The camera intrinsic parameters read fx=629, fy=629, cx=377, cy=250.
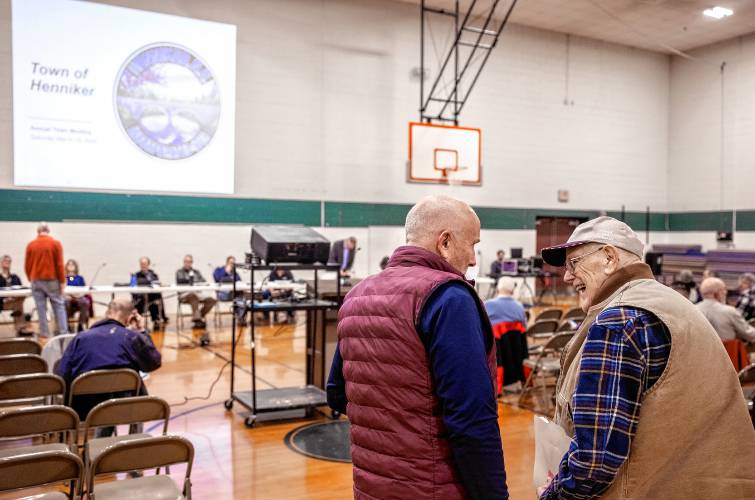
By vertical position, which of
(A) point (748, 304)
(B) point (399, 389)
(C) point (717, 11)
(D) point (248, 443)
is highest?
(C) point (717, 11)

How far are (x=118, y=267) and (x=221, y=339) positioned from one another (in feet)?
9.46

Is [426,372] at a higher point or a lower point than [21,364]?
higher

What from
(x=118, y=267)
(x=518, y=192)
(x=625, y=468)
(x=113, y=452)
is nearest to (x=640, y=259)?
(x=625, y=468)

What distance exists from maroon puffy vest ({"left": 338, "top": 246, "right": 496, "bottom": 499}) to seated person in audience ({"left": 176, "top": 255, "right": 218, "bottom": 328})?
29.8ft

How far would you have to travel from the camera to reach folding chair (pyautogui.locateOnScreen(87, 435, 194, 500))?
2684 millimetres

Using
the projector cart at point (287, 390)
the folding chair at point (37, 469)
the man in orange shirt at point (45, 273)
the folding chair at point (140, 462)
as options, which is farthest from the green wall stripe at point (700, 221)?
the folding chair at point (37, 469)

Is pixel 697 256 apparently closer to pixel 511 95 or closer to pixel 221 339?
pixel 511 95

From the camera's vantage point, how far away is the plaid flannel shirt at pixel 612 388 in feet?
4.59

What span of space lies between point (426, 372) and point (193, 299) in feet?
31.1

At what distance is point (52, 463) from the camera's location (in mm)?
2562

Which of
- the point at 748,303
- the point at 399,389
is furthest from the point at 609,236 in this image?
the point at 748,303

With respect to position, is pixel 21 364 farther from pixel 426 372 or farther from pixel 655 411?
pixel 655 411

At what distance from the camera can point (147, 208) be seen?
442 inches

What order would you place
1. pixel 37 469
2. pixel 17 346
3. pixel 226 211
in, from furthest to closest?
1. pixel 226 211
2. pixel 17 346
3. pixel 37 469
